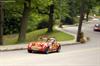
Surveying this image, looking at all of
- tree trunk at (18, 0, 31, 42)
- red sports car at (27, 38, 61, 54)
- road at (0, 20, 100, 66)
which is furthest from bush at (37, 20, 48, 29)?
road at (0, 20, 100, 66)

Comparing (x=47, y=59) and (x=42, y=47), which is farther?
(x=42, y=47)

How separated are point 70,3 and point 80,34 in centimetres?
4863

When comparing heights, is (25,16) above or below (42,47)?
above

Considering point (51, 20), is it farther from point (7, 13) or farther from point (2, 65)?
point (2, 65)

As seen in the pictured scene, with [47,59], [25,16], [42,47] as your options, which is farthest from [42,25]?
[47,59]

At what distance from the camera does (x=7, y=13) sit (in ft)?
227

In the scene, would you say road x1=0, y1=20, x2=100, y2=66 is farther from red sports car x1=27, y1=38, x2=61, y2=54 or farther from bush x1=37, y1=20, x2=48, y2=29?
bush x1=37, y1=20, x2=48, y2=29

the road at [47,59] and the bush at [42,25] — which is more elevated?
the road at [47,59]

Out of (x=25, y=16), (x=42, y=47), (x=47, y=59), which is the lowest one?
(x=42, y=47)

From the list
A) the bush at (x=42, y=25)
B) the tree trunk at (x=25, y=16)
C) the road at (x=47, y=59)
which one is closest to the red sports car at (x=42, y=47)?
the road at (x=47, y=59)

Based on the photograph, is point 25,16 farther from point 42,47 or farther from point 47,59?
point 47,59

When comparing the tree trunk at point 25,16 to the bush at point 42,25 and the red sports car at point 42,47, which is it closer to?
the red sports car at point 42,47

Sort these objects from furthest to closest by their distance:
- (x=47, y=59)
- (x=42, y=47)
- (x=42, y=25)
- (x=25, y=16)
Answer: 1. (x=42, y=25)
2. (x=25, y=16)
3. (x=42, y=47)
4. (x=47, y=59)

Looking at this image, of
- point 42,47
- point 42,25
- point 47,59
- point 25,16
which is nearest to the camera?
point 47,59
